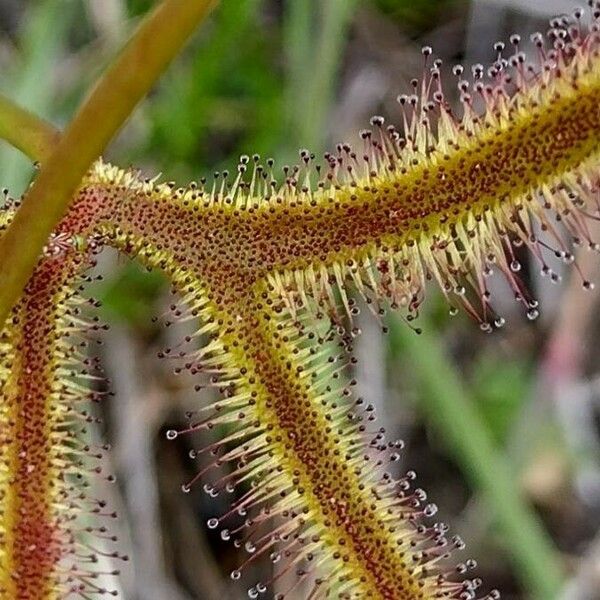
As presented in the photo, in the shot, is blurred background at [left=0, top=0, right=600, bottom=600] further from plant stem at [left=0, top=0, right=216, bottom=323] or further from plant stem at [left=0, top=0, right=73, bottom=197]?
plant stem at [left=0, top=0, right=216, bottom=323]

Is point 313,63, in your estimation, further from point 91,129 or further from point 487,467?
point 91,129

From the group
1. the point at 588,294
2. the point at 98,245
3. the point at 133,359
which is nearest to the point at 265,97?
the point at 133,359

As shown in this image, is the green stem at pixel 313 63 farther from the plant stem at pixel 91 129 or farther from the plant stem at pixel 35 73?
the plant stem at pixel 91 129

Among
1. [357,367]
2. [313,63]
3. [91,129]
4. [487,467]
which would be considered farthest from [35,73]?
[91,129]

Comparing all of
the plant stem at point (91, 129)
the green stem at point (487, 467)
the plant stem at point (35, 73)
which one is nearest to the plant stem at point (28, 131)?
the plant stem at point (91, 129)

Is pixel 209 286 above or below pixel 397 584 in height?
above

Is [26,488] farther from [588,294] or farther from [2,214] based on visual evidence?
[588,294]
